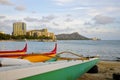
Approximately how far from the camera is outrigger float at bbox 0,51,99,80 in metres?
5.66

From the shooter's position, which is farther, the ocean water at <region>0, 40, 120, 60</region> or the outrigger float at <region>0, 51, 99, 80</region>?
the ocean water at <region>0, 40, 120, 60</region>

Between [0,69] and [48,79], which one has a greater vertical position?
[0,69]

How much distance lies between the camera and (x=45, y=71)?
21.4 feet

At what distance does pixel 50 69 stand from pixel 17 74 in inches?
47.8

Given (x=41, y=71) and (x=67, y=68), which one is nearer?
(x=41, y=71)

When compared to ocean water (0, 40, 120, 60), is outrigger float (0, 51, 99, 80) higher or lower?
higher

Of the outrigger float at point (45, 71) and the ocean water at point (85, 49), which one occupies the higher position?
the outrigger float at point (45, 71)

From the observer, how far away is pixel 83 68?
29.4 ft

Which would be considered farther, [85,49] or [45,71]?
[85,49]

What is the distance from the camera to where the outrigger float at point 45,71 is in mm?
5656

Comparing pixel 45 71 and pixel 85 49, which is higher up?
pixel 45 71

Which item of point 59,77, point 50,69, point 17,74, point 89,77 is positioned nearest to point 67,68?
point 59,77

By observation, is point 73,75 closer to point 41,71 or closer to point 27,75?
point 41,71

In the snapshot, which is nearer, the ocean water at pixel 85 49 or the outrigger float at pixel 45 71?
the outrigger float at pixel 45 71
